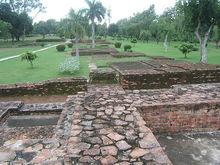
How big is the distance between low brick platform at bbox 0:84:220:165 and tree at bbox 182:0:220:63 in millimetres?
13514

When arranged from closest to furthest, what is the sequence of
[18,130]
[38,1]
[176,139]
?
[176,139]
[18,130]
[38,1]

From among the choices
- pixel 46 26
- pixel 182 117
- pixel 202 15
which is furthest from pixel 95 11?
pixel 46 26

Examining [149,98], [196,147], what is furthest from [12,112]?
[196,147]

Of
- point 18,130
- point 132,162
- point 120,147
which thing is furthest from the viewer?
point 18,130

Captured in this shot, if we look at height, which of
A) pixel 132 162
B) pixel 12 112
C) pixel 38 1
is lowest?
pixel 12 112

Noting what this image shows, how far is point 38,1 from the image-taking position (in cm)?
5512

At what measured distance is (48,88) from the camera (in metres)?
9.65

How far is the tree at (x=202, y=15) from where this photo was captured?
18016 millimetres

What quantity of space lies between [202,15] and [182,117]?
14.9 metres

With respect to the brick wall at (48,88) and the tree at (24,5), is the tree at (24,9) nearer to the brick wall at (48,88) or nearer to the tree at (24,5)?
the tree at (24,5)

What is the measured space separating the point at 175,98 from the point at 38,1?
179ft

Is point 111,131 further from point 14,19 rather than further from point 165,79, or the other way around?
point 14,19

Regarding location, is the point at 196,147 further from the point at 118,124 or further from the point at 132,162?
the point at 132,162

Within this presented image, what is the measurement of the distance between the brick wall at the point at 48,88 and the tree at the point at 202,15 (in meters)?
11.5
